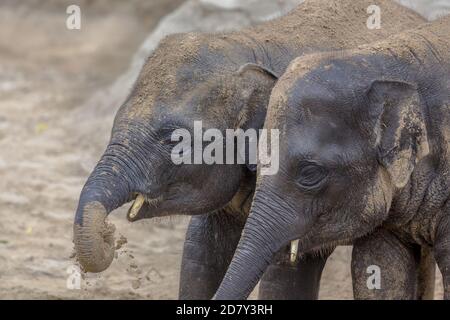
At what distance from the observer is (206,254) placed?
637cm

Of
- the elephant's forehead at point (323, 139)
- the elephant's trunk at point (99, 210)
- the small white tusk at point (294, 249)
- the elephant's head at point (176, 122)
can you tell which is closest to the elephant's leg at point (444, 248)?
the elephant's forehead at point (323, 139)

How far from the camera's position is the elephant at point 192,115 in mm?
5387

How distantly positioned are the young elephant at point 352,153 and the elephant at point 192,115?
0.75 feet

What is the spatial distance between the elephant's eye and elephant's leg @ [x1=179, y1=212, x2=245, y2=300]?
3.76 feet

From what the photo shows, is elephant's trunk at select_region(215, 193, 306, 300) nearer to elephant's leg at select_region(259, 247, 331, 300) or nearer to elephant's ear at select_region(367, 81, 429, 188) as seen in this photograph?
elephant's ear at select_region(367, 81, 429, 188)

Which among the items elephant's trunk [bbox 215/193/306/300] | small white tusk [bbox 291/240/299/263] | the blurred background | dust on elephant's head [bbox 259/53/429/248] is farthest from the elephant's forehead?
the blurred background

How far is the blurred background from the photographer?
740 centimetres

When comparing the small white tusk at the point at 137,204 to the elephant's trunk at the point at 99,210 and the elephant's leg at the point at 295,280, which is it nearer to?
the elephant's trunk at the point at 99,210

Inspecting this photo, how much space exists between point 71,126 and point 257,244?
5445 millimetres

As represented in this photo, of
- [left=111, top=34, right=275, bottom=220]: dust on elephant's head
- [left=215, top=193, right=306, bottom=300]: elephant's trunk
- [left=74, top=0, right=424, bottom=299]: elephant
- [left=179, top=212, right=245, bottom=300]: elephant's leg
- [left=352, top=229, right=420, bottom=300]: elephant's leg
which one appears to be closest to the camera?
[left=215, top=193, right=306, bottom=300]: elephant's trunk

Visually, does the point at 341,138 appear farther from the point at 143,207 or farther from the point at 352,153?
the point at 143,207

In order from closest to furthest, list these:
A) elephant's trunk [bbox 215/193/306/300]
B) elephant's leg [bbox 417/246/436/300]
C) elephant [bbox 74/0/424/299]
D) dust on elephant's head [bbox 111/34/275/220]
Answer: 1. elephant's trunk [bbox 215/193/306/300]
2. elephant [bbox 74/0/424/299]
3. dust on elephant's head [bbox 111/34/275/220]
4. elephant's leg [bbox 417/246/436/300]

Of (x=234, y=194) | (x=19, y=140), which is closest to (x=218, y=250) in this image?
(x=234, y=194)

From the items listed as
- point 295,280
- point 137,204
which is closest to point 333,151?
point 137,204
